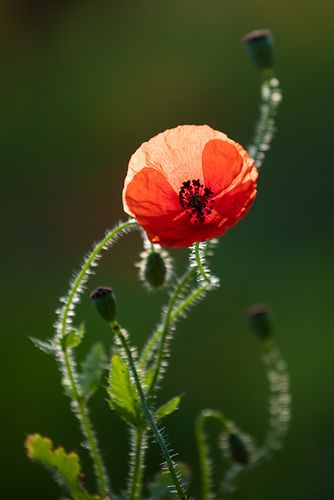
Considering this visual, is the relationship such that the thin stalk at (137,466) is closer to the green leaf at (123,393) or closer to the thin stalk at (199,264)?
the green leaf at (123,393)

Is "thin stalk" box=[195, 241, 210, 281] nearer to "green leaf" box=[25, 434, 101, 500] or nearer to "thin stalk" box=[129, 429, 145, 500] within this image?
"thin stalk" box=[129, 429, 145, 500]

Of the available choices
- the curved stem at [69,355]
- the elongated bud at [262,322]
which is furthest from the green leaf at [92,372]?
the elongated bud at [262,322]

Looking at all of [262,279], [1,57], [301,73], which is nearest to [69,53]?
[1,57]

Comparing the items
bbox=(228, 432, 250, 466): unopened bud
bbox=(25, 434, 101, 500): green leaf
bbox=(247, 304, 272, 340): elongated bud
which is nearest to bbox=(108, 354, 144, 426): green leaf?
bbox=(25, 434, 101, 500): green leaf

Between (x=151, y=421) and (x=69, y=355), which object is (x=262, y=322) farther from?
(x=151, y=421)

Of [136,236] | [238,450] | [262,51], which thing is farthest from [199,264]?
[136,236]

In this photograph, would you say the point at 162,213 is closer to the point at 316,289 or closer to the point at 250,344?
the point at 250,344
